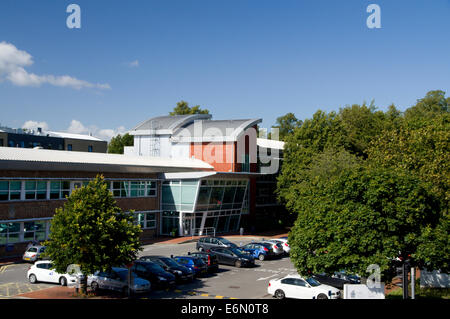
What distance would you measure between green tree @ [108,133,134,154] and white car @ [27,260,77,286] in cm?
6580

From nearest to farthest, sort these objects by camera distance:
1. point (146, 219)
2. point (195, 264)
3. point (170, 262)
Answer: point (170, 262) → point (195, 264) → point (146, 219)

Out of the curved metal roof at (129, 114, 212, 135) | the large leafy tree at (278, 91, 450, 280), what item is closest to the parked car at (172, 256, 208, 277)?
the large leafy tree at (278, 91, 450, 280)

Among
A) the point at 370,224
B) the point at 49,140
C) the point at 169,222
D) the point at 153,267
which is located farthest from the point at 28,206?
the point at 49,140

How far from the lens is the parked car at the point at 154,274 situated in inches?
934

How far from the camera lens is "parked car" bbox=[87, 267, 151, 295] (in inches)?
861

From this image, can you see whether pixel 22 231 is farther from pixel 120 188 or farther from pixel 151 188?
pixel 151 188

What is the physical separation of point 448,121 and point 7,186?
132 feet

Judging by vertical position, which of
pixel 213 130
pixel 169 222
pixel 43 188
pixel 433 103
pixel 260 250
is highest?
pixel 433 103

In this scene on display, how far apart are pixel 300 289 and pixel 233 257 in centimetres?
1002

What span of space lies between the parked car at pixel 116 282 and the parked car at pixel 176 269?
2924mm

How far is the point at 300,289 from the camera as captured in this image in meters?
21.7

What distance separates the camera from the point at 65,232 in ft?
65.9

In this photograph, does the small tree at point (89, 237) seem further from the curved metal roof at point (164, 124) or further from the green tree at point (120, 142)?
the green tree at point (120, 142)
